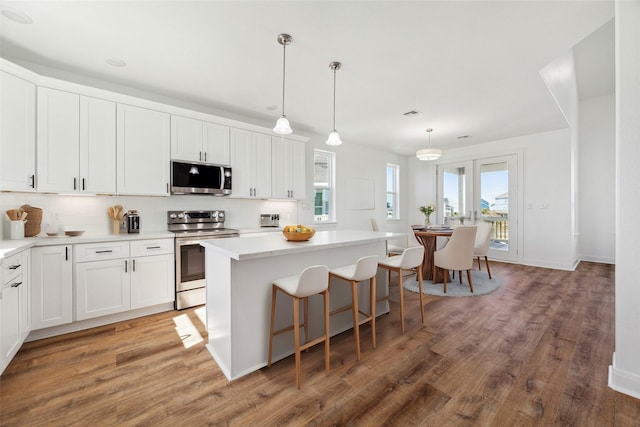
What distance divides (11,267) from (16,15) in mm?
1923

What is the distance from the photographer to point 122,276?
9.11 ft

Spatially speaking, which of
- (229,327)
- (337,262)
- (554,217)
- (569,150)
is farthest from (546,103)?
(229,327)

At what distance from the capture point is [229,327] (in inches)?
73.2

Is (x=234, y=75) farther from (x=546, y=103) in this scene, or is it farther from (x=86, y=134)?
(x=546, y=103)

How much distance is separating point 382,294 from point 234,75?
2.92m

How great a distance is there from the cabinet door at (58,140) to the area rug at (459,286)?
4.24m

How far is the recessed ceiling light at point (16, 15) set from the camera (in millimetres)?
1993

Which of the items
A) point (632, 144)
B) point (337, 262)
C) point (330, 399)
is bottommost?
point (330, 399)

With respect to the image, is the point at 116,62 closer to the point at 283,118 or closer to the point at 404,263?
the point at 283,118

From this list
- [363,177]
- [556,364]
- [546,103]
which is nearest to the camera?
[556,364]

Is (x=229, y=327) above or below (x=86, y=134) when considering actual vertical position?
below

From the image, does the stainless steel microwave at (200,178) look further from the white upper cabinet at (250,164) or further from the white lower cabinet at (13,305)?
the white lower cabinet at (13,305)

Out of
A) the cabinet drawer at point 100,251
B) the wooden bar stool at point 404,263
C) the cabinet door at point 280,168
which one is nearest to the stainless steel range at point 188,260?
the cabinet drawer at point 100,251

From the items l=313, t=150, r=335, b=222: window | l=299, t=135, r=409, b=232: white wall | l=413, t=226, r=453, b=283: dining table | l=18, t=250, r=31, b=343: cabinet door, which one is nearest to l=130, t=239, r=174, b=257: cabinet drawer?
l=18, t=250, r=31, b=343: cabinet door
